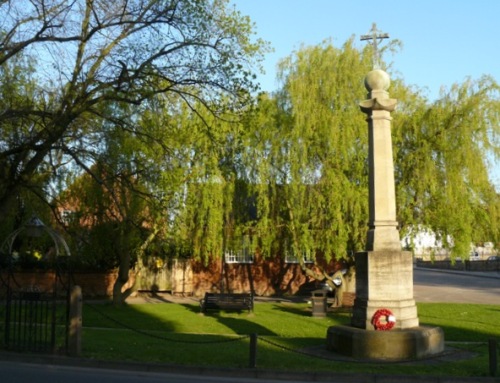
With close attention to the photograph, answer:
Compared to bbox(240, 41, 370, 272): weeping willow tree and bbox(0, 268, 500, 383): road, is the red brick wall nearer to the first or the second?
bbox(240, 41, 370, 272): weeping willow tree

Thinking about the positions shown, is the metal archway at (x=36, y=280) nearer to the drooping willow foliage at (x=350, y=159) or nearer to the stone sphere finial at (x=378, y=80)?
the drooping willow foliage at (x=350, y=159)

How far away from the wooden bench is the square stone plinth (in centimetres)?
974

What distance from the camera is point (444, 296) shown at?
99.6 ft

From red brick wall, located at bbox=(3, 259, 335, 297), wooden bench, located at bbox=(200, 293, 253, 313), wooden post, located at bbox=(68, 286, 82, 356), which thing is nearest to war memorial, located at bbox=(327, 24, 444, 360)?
wooden post, located at bbox=(68, 286, 82, 356)

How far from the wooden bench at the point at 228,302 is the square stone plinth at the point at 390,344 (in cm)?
974

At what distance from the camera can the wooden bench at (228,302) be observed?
2203 centimetres

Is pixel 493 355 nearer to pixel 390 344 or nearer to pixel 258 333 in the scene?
pixel 390 344

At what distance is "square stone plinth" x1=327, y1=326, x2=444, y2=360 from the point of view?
39.2ft

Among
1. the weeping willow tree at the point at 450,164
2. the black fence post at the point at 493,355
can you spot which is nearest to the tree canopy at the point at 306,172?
the weeping willow tree at the point at 450,164

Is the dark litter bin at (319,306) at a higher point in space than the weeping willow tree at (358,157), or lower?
lower

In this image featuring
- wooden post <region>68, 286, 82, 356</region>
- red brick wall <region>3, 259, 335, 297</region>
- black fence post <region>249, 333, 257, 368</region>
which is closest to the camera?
black fence post <region>249, 333, 257, 368</region>

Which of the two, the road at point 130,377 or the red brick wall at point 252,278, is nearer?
the road at point 130,377

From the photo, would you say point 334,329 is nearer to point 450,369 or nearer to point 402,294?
point 402,294

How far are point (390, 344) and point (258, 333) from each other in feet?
20.4
